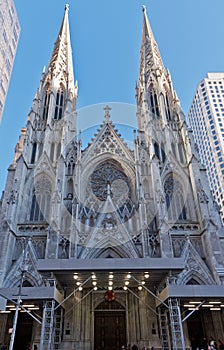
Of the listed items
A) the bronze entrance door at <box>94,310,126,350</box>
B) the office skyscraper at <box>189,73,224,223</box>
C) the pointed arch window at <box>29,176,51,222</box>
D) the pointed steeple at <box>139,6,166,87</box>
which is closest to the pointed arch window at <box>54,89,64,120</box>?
the pointed arch window at <box>29,176,51,222</box>

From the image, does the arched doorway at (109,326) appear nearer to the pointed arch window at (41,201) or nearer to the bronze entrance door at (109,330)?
the bronze entrance door at (109,330)

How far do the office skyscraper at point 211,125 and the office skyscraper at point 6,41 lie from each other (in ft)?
162

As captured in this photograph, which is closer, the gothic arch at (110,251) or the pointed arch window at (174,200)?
the gothic arch at (110,251)

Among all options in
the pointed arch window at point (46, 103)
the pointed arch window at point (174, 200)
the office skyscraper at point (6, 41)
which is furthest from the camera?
the pointed arch window at point (46, 103)

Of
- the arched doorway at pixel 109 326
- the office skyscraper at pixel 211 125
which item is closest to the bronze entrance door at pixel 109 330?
the arched doorway at pixel 109 326

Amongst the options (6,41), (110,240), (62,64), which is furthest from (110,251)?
(62,64)

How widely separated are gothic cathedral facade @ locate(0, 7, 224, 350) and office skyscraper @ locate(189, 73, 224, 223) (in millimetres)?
38177

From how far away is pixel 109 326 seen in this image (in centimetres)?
2211

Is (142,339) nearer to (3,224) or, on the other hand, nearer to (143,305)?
(143,305)

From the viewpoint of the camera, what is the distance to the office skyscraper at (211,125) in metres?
66.9

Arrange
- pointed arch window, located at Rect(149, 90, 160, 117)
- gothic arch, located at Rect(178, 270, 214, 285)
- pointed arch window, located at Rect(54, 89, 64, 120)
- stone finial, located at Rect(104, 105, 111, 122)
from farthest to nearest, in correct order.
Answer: pointed arch window, located at Rect(54, 89, 64, 120) → pointed arch window, located at Rect(149, 90, 160, 117) → stone finial, located at Rect(104, 105, 111, 122) → gothic arch, located at Rect(178, 270, 214, 285)

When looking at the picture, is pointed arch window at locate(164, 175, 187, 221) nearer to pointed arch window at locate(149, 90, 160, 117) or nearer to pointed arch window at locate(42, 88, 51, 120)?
pointed arch window at locate(149, 90, 160, 117)

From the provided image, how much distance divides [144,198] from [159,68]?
2246 cm

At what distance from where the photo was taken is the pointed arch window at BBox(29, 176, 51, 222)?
25891mm
